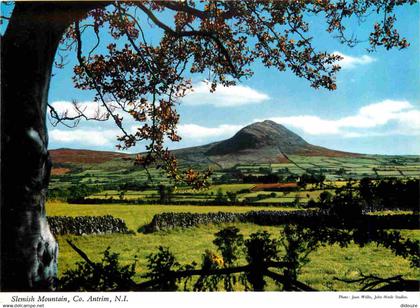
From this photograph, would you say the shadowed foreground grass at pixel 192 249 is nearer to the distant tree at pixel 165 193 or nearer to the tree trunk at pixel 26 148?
the distant tree at pixel 165 193

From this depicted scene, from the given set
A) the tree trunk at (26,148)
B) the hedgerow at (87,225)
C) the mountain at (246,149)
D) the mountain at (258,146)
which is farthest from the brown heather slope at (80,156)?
the tree trunk at (26,148)

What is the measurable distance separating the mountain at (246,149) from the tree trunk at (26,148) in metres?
1.72

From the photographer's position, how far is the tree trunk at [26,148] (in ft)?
12.2

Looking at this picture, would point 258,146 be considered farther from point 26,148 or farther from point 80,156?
point 26,148

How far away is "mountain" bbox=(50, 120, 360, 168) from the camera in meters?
5.57

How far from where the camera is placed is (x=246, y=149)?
5.90 meters

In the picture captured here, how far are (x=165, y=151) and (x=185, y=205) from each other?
1.17 metres

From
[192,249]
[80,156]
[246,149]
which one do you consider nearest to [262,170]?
[246,149]

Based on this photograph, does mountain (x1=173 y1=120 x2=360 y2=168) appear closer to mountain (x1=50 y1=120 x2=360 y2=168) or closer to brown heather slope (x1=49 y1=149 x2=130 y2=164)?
mountain (x1=50 y1=120 x2=360 y2=168)

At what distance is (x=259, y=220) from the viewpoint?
18.5 feet

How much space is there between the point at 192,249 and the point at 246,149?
1.59 m

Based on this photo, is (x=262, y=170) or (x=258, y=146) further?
(x=262, y=170)

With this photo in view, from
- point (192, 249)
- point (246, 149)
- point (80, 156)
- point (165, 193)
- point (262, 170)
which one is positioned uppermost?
point (246, 149)
